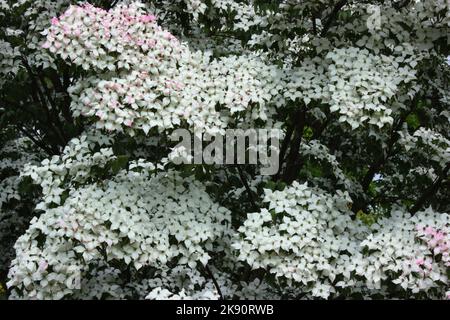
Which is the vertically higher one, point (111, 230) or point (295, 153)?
point (295, 153)

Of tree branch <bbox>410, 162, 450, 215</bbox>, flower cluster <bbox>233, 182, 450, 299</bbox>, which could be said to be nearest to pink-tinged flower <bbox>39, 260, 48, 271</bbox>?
flower cluster <bbox>233, 182, 450, 299</bbox>

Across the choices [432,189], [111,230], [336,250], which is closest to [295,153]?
[432,189]

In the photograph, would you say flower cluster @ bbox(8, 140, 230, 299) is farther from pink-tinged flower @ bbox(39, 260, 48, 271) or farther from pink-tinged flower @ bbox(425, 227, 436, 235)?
pink-tinged flower @ bbox(425, 227, 436, 235)

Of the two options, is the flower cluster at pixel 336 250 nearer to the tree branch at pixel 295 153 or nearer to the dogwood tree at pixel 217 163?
the dogwood tree at pixel 217 163

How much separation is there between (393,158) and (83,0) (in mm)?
5079

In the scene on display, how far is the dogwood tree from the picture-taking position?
6.75 metres

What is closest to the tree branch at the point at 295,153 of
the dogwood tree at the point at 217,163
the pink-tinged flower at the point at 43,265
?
the dogwood tree at the point at 217,163

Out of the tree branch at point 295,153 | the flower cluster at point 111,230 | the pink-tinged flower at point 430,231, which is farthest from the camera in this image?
the tree branch at point 295,153

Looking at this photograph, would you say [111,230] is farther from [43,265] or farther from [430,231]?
[430,231]

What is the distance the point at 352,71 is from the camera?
721 centimetres

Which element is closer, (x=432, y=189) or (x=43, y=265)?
(x=43, y=265)

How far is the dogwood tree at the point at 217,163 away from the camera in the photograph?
6746 millimetres

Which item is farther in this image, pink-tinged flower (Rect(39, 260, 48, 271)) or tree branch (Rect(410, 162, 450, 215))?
tree branch (Rect(410, 162, 450, 215))

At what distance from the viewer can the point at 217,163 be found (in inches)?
292
